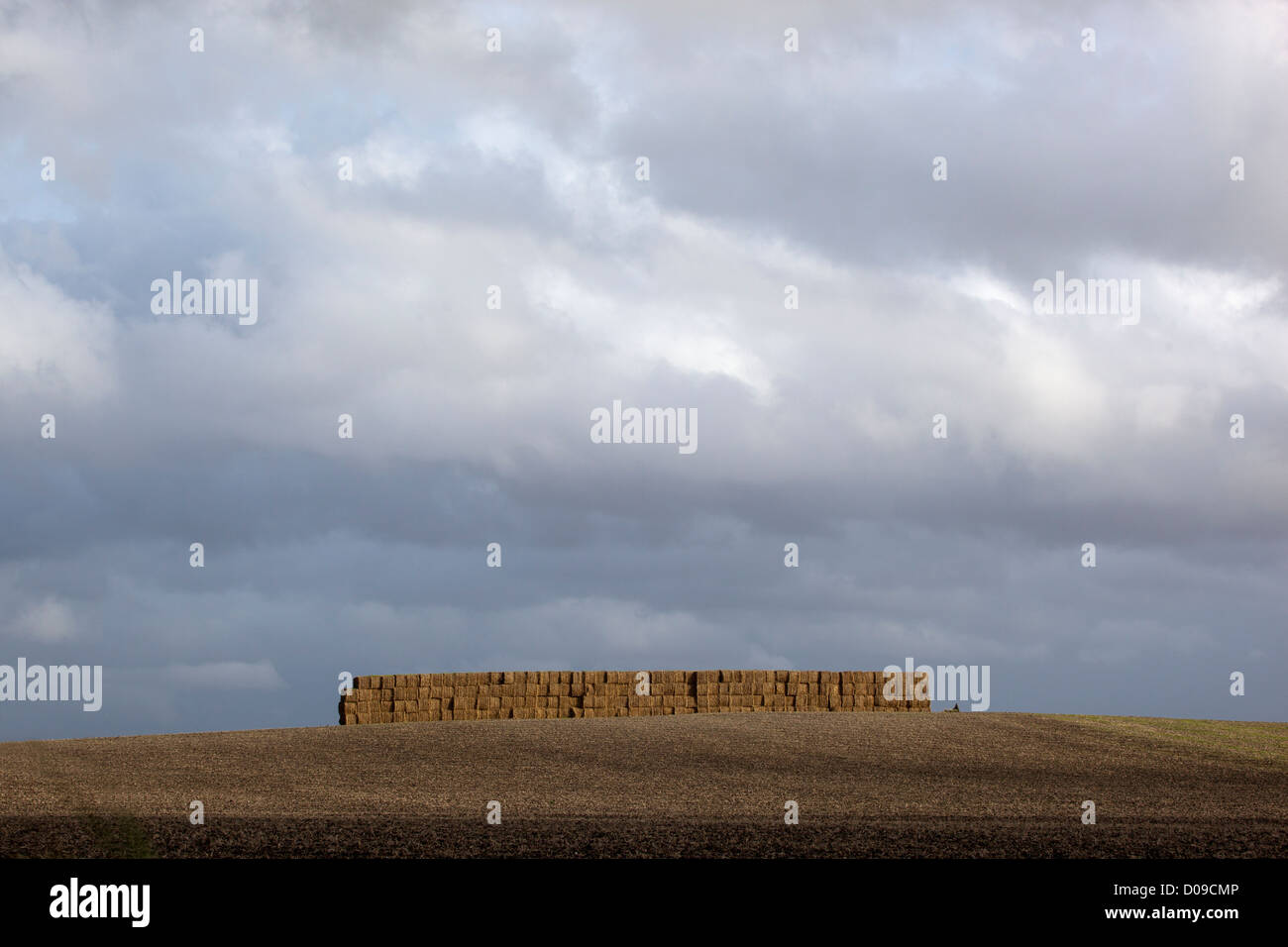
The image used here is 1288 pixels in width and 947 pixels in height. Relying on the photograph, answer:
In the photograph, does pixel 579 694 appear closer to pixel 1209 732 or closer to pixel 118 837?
pixel 1209 732

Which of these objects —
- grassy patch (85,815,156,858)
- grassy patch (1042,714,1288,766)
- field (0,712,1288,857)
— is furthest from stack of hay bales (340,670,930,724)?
grassy patch (85,815,156,858)

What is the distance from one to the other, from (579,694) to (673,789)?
15834 mm

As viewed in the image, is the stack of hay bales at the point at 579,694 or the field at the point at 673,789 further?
the stack of hay bales at the point at 579,694

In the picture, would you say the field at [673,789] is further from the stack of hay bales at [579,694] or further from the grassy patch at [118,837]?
the stack of hay bales at [579,694]

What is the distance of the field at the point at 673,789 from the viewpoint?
15.8m

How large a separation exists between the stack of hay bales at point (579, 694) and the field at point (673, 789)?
4.27 m

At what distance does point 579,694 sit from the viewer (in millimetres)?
36906

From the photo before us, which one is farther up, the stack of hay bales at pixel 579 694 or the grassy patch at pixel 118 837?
the stack of hay bales at pixel 579 694

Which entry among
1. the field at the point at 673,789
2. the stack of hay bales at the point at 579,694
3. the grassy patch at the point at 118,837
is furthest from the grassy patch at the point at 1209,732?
the grassy patch at the point at 118,837

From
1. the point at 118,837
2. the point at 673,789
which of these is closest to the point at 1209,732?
the point at 673,789
